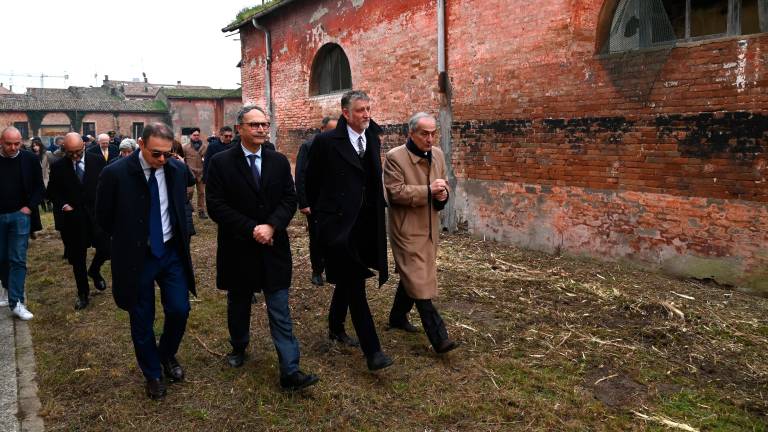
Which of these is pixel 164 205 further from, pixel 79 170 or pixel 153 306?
pixel 79 170

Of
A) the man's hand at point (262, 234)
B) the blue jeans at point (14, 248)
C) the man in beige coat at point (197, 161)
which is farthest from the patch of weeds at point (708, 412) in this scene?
the man in beige coat at point (197, 161)

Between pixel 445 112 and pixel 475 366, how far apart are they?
5.78 m

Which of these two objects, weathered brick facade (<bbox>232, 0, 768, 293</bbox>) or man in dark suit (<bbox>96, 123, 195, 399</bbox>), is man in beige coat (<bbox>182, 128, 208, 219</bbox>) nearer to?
weathered brick facade (<bbox>232, 0, 768, 293</bbox>)

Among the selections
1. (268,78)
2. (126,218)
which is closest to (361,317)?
(126,218)

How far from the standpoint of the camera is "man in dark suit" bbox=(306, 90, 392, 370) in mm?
4055

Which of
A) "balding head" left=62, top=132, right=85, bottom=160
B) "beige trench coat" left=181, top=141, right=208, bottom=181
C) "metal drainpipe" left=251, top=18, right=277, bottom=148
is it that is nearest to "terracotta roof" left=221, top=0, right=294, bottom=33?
"metal drainpipe" left=251, top=18, right=277, bottom=148

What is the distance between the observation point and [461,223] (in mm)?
9305

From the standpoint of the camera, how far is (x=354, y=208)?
4.06 m

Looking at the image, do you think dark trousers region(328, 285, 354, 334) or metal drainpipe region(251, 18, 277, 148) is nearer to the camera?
dark trousers region(328, 285, 354, 334)

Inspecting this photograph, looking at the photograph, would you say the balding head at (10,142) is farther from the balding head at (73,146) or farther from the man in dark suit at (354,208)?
the man in dark suit at (354,208)

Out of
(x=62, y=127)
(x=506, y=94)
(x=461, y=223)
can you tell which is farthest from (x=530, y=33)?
(x=62, y=127)

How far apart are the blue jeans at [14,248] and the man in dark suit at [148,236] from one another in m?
2.57

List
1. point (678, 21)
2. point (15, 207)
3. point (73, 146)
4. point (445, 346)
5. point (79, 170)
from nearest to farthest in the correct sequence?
point (445, 346), point (15, 207), point (73, 146), point (79, 170), point (678, 21)

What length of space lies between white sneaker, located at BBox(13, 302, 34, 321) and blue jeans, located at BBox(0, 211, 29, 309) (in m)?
0.04
